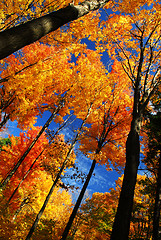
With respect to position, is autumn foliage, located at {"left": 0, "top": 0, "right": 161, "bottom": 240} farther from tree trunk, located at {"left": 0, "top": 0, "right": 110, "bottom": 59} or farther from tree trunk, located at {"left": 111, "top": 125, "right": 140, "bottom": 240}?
tree trunk, located at {"left": 0, "top": 0, "right": 110, "bottom": 59}

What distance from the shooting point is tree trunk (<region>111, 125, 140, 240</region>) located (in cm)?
230

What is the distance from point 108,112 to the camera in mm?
8477

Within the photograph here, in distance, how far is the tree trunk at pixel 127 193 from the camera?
7.55 feet

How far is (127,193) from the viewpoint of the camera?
2611 mm

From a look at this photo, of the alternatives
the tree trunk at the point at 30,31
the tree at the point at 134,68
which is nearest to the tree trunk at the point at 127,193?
the tree at the point at 134,68

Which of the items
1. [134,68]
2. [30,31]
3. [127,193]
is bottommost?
[127,193]

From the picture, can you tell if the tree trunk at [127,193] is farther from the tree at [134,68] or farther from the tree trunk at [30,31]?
the tree trunk at [30,31]

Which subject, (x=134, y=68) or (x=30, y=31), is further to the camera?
(x=134, y=68)

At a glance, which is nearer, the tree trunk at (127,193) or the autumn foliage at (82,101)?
the tree trunk at (127,193)

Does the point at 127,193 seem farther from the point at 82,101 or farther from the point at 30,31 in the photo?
the point at 82,101

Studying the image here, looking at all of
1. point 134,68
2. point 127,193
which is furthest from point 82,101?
point 127,193

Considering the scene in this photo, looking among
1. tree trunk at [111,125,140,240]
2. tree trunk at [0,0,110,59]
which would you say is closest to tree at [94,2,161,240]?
tree trunk at [111,125,140,240]

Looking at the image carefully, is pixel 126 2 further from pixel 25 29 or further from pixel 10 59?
pixel 10 59

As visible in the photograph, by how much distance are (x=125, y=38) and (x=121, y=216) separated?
6.46 metres
